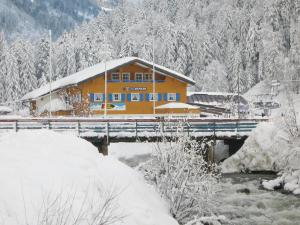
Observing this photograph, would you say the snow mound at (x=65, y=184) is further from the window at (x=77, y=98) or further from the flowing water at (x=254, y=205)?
the window at (x=77, y=98)

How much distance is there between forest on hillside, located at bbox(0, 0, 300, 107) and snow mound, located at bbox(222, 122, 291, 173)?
30.7 metres

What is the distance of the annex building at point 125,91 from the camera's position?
4775 centimetres

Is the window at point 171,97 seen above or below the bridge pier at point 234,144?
above

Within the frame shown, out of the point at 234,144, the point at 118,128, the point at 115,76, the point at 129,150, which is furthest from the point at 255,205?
the point at 115,76

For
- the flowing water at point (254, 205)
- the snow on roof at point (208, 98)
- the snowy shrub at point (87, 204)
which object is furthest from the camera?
the snow on roof at point (208, 98)

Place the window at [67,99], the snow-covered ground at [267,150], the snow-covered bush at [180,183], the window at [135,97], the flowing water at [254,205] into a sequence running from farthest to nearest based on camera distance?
the window at [67,99]
the window at [135,97]
the snow-covered ground at [267,150]
the flowing water at [254,205]
the snow-covered bush at [180,183]

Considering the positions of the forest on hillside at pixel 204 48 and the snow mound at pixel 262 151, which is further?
the forest on hillside at pixel 204 48

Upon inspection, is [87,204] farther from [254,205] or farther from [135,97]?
[135,97]

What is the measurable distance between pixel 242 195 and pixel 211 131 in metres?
8.05

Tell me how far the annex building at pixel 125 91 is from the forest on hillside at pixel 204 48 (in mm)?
19679

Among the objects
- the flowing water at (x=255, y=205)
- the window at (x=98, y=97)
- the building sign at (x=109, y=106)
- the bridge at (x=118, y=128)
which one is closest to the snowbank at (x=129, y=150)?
the bridge at (x=118, y=128)

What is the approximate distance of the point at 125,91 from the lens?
49.2 metres

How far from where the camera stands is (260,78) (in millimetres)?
76750

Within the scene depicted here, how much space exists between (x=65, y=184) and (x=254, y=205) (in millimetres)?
14168
